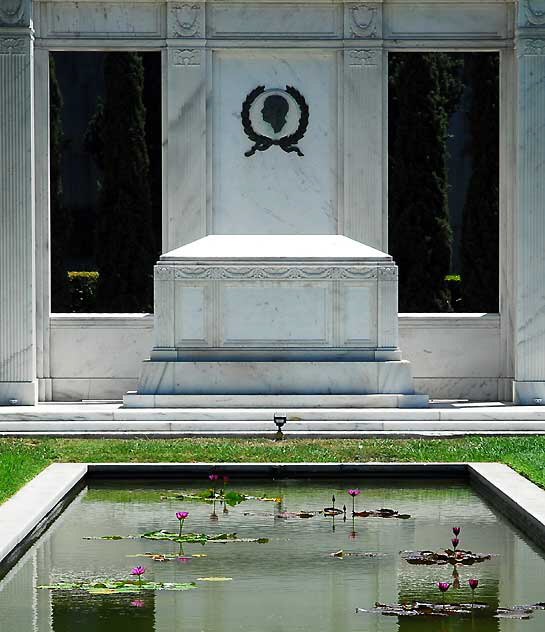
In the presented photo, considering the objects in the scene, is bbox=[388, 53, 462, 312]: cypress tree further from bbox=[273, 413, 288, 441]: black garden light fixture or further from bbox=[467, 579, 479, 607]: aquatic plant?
bbox=[467, 579, 479, 607]: aquatic plant

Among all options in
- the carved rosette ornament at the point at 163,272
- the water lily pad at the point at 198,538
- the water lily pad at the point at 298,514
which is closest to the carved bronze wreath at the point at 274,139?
the carved rosette ornament at the point at 163,272

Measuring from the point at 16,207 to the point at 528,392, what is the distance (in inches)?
265

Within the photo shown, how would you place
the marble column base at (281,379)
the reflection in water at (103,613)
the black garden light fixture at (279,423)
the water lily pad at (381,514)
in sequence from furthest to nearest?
the marble column base at (281,379) < the black garden light fixture at (279,423) < the water lily pad at (381,514) < the reflection in water at (103,613)

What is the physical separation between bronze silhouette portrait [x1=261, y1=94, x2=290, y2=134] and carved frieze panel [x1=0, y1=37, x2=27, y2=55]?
124 inches

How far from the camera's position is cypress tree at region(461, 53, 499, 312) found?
28.0 m

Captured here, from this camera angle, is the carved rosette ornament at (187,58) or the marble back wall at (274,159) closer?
the carved rosette ornament at (187,58)

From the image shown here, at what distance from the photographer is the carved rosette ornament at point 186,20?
62.1 feet

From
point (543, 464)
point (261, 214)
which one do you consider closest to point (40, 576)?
point (543, 464)

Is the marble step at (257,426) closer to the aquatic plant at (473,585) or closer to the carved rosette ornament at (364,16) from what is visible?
the carved rosette ornament at (364,16)

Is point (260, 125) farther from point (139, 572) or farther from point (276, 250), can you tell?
point (139, 572)

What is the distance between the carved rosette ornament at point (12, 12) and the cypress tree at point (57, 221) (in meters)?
9.40

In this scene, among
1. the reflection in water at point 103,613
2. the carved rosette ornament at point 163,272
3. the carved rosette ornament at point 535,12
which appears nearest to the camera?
the reflection in water at point 103,613

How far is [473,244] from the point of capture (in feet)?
92.0

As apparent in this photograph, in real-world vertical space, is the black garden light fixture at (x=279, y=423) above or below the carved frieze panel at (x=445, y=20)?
below
